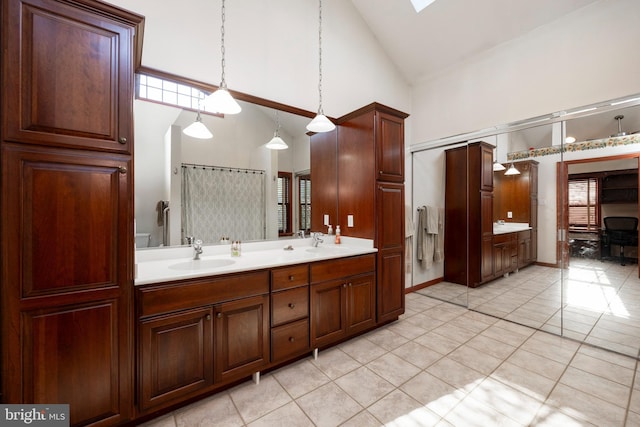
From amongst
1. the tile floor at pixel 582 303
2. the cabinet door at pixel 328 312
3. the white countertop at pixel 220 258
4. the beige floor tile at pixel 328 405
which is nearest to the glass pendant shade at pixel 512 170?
the tile floor at pixel 582 303

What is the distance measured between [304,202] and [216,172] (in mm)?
1019

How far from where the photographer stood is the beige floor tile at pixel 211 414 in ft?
5.06

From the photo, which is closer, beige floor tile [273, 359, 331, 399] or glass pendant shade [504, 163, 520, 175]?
beige floor tile [273, 359, 331, 399]

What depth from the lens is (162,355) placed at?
4.93 ft

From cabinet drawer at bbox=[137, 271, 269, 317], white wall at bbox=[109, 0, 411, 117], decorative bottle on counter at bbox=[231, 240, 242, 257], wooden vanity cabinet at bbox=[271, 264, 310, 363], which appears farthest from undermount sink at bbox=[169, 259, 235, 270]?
white wall at bbox=[109, 0, 411, 117]

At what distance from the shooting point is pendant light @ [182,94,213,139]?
2.18m

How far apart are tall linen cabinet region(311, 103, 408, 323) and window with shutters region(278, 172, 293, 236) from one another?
36cm

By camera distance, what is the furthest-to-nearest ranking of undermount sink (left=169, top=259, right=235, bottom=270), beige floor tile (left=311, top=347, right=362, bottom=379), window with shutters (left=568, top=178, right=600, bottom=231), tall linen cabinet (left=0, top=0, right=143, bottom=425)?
window with shutters (left=568, top=178, right=600, bottom=231) < beige floor tile (left=311, top=347, right=362, bottom=379) < undermount sink (left=169, top=259, right=235, bottom=270) < tall linen cabinet (left=0, top=0, right=143, bottom=425)

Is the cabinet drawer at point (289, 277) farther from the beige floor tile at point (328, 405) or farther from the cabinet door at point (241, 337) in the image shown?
the beige floor tile at point (328, 405)

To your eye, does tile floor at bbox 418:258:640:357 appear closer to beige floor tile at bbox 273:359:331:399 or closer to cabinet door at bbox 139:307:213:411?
beige floor tile at bbox 273:359:331:399

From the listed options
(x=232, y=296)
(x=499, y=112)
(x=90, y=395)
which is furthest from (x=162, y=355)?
(x=499, y=112)

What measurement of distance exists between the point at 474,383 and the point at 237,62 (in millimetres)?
3246

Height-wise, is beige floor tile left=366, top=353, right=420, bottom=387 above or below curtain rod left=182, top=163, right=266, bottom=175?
below

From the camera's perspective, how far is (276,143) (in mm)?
2672
